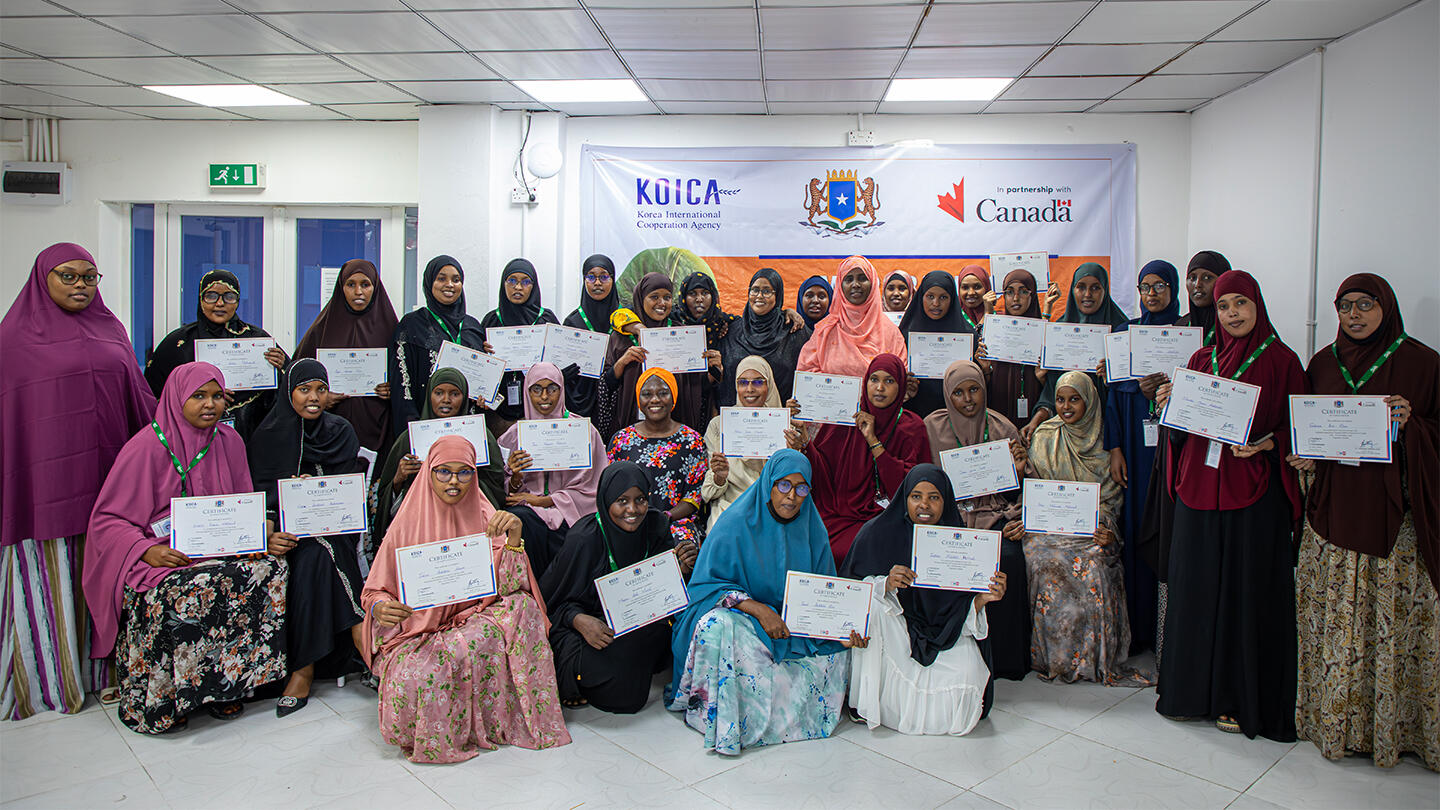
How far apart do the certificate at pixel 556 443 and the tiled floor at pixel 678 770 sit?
1.27m

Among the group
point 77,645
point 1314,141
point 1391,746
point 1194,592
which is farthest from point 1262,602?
point 77,645

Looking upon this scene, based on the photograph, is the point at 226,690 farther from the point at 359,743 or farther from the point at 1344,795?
the point at 1344,795

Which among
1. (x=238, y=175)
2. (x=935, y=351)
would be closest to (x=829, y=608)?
(x=935, y=351)

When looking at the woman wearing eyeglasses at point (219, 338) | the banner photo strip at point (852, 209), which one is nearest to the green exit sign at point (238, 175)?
the banner photo strip at point (852, 209)

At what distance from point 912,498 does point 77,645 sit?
13.0 ft

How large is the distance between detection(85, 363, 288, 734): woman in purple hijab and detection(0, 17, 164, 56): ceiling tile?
9.66ft

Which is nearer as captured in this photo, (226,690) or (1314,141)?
(226,690)

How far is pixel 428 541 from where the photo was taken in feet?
11.4

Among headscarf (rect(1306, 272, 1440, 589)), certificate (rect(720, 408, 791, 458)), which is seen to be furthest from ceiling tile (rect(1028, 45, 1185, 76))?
certificate (rect(720, 408, 791, 458))

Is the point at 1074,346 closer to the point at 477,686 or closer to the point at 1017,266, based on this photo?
the point at 1017,266

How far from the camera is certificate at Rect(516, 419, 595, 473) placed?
4254 mm

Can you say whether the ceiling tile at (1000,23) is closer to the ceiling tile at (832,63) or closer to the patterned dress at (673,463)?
the ceiling tile at (832,63)

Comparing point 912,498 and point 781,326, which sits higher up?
point 781,326

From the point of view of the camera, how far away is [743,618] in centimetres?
340
